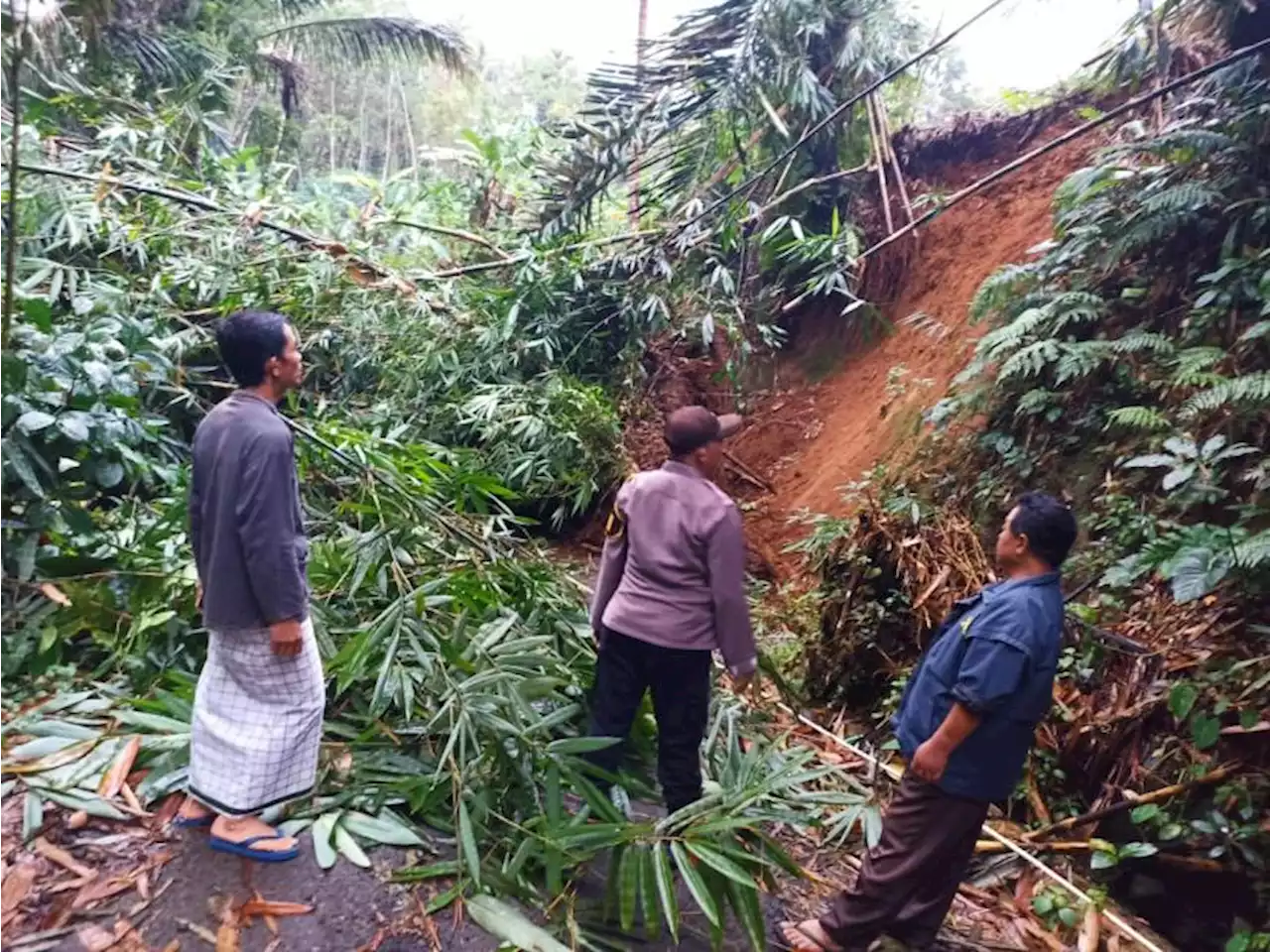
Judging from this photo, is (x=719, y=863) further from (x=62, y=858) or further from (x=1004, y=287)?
(x=1004, y=287)

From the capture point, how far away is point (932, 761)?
250cm

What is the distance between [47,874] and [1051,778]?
345cm

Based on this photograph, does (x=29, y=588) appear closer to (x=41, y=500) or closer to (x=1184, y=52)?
(x=41, y=500)

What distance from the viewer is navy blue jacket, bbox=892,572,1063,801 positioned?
2.42 meters

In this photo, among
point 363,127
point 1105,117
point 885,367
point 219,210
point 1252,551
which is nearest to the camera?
point 1252,551

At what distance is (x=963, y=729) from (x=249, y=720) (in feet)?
6.45

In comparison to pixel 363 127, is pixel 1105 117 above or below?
below

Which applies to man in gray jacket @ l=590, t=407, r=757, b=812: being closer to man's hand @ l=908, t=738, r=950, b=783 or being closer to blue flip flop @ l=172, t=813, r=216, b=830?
man's hand @ l=908, t=738, r=950, b=783

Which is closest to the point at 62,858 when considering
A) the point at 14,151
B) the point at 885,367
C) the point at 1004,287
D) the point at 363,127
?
the point at 14,151

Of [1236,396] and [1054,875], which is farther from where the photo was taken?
[1236,396]

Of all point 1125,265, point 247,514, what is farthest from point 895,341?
point 247,514

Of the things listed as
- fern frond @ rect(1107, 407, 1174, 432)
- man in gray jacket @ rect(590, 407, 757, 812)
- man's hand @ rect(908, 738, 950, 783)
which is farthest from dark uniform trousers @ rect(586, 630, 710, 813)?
fern frond @ rect(1107, 407, 1174, 432)

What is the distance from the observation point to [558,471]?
23.6 feet

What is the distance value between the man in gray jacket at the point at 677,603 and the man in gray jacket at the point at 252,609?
0.93 meters
